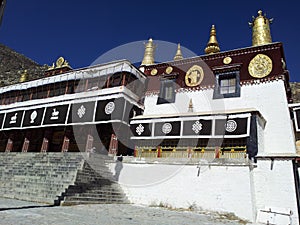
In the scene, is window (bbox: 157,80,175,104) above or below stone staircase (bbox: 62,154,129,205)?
above

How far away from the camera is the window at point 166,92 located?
1806 centimetres

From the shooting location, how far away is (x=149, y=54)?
71.5ft

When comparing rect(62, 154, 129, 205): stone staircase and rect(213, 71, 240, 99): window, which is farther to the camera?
rect(213, 71, 240, 99): window

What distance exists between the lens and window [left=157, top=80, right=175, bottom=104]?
18.1m

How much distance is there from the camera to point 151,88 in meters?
18.9

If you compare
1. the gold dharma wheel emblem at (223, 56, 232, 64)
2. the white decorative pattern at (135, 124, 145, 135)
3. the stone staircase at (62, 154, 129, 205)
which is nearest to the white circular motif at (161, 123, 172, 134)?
the white decorative pattern at (135, 124, 145, 135)

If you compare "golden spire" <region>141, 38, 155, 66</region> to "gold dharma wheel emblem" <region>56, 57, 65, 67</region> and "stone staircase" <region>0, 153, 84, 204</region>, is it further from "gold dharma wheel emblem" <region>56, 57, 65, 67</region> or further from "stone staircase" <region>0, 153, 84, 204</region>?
"stone staircase" <region>0, 153, 84, 204</region>

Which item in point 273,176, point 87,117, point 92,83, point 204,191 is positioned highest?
point 92,83

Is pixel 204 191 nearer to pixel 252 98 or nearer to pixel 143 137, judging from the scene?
pixel 143 137

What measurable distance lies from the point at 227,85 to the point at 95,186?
10034 millimetres

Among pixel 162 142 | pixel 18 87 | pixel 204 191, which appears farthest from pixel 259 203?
pixel 18 87

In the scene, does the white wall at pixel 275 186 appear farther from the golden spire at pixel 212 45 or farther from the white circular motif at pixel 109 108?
the golden spire at pixel 212 45

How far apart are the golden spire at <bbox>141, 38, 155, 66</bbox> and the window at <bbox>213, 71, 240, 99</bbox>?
6253mm

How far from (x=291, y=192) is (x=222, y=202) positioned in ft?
10.5
